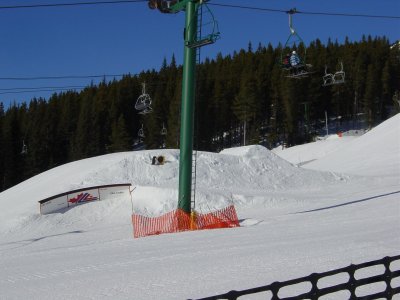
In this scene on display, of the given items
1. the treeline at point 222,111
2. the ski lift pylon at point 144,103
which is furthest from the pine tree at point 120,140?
the ski lift pylon at point 144,103

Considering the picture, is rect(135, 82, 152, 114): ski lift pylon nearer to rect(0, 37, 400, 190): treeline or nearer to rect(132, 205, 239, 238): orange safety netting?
rect(132, 205, 239, 238): orange safety netting

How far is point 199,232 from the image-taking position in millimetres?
12609

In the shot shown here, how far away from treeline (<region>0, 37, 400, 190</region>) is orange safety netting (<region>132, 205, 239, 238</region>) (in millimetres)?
47765

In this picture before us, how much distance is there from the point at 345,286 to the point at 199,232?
8.92 meters

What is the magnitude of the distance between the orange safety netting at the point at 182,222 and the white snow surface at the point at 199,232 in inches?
17.7

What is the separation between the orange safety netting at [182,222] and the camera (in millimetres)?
14383

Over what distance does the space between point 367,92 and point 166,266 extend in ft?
234

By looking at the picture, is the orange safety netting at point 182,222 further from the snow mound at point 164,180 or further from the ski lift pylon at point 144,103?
the ski lift pylon at point 144,103

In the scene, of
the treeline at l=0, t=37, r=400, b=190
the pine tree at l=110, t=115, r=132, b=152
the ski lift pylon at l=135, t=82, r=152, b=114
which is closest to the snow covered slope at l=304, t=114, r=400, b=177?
the ski lift pylon at l=135, t=82, r=152, b=114

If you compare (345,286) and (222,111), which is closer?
(345,286)

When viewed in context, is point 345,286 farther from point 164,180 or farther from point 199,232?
point 164,180

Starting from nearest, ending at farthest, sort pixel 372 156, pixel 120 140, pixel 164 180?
pixel 164 180 → pixel 372 156 → pixel 120 140

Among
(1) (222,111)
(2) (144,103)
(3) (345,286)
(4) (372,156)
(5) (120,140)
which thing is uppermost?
(1) (222,111)

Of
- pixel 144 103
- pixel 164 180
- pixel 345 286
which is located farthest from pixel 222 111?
pixel 345 286
